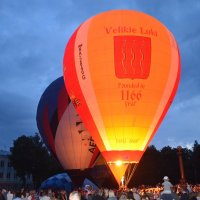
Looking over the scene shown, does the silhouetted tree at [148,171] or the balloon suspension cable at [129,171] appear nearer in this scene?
the balloon suspension cable at [129,171]

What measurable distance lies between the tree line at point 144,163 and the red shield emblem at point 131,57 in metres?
18.2

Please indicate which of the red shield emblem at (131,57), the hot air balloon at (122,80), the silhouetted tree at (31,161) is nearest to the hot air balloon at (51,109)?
the hot air balloon at (122,80)

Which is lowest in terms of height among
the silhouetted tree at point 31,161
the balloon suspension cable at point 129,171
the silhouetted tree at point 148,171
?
the balloon suspension cable at point 129,171

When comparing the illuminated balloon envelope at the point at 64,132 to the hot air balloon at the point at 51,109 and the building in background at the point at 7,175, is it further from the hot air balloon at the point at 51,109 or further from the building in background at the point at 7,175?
the building in background at the point at 7,175

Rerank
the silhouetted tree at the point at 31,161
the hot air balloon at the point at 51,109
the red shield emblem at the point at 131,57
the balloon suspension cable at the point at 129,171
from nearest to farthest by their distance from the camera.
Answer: the red shield emblem at the point at 131,57 → the balloon suspension cable at the point at 129,171 → the hot air balloon at the point at 51,109 → the silhouetted tree at the point at 31,161

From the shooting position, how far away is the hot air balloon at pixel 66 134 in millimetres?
23656

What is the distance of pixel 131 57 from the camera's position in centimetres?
1630

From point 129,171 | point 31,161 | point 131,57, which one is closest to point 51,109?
point 129,171

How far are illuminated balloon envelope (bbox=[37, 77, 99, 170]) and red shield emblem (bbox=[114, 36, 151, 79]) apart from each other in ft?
26.6

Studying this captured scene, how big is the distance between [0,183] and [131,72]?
57.7 m

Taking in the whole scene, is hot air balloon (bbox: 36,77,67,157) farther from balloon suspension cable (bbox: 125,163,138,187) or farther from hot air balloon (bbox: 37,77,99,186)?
balloon suspension cable (bbox: 125,163,138,187)

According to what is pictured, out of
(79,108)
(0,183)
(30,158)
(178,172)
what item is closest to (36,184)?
(30,158)

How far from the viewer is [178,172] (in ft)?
140

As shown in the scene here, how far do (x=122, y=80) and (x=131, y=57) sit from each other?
107cm
